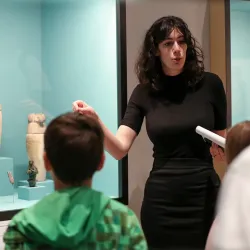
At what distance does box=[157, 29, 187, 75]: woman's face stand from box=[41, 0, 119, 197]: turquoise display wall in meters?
0.68

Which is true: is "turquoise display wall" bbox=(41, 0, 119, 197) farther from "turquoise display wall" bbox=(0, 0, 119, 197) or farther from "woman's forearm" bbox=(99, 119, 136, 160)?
"woman's forearm" bbox=(99, 119, 136, 160)

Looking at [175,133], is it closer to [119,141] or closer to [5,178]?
[119,141]

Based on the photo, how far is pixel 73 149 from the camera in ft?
3.47

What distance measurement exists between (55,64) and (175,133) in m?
1.04

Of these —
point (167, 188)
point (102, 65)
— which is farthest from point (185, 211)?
point (102, 65)

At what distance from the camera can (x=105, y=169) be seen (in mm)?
2529

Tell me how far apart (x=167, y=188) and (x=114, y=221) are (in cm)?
68

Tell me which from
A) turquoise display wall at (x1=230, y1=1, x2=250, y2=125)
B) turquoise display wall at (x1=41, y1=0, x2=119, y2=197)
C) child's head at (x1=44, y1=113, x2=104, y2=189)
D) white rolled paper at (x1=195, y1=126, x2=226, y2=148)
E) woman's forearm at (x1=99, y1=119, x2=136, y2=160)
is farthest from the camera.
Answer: turquoise display wall at (x1=230, y1=1, x2=250, y2=125)

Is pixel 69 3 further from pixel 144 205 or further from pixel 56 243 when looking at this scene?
pixel 56 243

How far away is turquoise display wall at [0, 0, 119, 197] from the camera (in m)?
2.46

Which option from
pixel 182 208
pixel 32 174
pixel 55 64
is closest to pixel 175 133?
pixel 182 208

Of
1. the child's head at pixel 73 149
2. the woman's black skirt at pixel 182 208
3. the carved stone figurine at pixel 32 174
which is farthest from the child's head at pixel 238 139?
the carved stone figurine at pixel 32 174

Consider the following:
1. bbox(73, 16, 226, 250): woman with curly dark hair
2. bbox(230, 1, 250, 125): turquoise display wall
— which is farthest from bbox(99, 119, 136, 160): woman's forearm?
bbox(230, 1, 250, 125): turquoise display wall

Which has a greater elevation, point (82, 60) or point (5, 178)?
point (82, 60)
